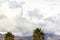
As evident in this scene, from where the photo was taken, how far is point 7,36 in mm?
137750

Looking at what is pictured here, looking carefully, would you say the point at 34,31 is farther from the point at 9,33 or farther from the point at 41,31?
the point at 9,33

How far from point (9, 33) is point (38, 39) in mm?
19715

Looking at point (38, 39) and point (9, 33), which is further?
point (9, 33)

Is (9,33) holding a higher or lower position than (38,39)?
higher

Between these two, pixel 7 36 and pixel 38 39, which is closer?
pixel 38 39

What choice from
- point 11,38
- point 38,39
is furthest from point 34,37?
point 11,38

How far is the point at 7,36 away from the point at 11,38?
3.26m

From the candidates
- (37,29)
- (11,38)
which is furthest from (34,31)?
(11,38)

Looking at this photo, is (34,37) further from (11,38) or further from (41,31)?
(11,38)

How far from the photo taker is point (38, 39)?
12438 centimetres

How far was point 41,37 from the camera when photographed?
424ft

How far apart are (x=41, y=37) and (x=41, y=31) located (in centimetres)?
323

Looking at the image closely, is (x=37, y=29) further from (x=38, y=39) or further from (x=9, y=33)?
(x=9, y=33)

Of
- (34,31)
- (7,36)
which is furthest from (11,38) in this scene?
(34,31)
